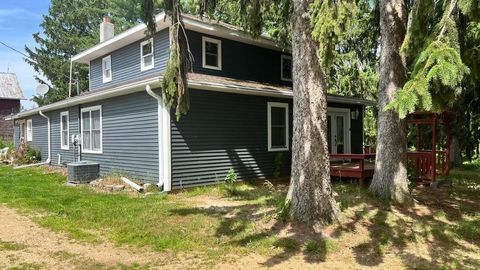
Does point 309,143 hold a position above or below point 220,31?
below

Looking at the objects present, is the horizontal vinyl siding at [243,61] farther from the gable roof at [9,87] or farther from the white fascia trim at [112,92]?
the gable roof at [9,87]

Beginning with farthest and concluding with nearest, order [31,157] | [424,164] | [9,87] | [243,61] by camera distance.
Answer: [9,87] < [31,157] < [243,61] < [424,164]

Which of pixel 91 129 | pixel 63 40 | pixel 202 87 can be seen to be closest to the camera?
pixel 202 87

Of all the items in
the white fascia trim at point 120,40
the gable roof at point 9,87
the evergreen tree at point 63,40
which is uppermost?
the evergreen tree at point 63,40

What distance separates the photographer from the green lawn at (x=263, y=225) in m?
5.70

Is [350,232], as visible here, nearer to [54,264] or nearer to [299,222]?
[299,222]

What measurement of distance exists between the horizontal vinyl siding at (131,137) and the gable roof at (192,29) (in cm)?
257

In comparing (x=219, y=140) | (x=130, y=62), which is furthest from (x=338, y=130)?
(x=130, y=62)

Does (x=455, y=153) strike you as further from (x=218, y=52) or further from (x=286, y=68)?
(x=218, y=52)

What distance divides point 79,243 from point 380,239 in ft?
15.2

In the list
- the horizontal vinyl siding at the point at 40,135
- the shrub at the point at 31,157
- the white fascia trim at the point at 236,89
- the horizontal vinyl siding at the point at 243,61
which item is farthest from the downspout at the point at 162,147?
the shrub at the point at 31,157

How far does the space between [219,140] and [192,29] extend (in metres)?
3.77

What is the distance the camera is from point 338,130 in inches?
635

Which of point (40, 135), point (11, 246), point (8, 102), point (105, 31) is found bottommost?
point (11, 246)
